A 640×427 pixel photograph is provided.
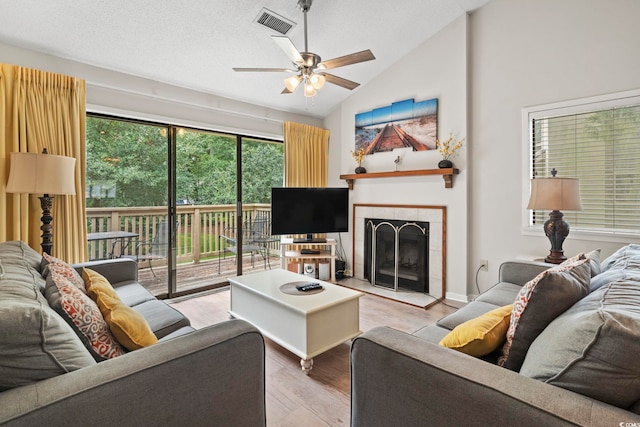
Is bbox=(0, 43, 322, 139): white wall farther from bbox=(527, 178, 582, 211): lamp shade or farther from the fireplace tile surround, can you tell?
bbox=(527, 178, 582, 211): lamp shade

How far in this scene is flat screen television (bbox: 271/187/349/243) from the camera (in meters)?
3.99

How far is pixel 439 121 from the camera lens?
12.1ft

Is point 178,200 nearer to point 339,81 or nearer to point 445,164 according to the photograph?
point 339,81

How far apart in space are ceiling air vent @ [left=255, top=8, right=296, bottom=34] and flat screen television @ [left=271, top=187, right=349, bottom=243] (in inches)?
68.1

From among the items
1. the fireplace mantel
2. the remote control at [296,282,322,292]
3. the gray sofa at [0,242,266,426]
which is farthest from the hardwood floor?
the fireplace mantel

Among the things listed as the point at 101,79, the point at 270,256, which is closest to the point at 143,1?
the point at 101,79

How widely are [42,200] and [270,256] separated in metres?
2.75

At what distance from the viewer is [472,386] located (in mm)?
896

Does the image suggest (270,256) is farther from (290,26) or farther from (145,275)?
(290,26)

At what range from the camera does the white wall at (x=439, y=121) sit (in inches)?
139

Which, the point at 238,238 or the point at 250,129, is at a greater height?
the point at 250,129

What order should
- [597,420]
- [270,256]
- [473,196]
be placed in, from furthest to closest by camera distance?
[270,256], [473,196], [597,420]

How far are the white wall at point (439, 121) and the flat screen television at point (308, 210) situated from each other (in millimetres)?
413

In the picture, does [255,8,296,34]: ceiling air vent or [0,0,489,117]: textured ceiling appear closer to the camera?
[0,0,489,117]: textured ceiling
